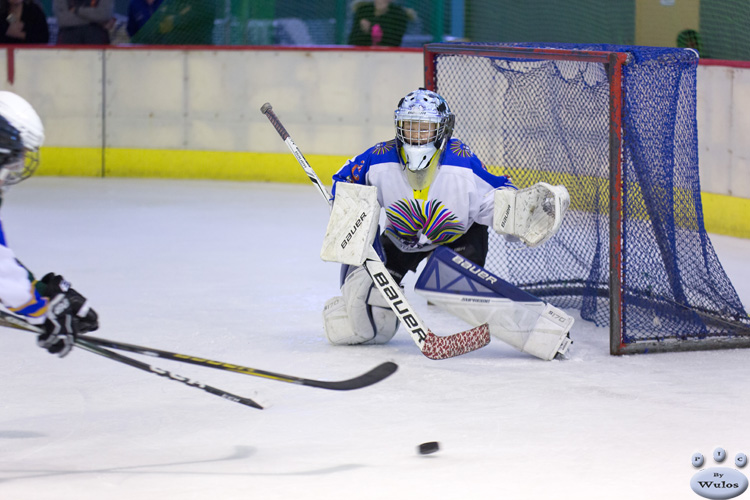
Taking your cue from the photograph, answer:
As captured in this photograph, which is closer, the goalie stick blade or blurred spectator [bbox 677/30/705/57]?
the goalie stick blade

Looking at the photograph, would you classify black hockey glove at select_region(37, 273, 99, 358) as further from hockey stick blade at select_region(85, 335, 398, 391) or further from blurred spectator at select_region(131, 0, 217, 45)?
blurred spectator at select_region(131, 0, 217, 45)

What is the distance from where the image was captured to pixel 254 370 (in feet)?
8.93

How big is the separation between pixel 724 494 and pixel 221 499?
3.43 feet

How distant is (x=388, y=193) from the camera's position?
12.1ft

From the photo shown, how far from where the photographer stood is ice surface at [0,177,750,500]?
2.41 m

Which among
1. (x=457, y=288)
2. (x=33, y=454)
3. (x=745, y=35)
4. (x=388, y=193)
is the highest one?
(x=745, y=35)

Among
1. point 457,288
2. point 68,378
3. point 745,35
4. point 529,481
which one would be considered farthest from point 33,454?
point 745,35

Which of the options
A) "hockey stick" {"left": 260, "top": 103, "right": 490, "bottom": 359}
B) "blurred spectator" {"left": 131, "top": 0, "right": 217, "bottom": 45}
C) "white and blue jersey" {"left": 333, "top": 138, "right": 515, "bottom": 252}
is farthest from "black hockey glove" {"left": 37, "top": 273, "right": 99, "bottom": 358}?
"blurred spectator" {"left": 131, "top": 0, "right": 217, "bottom": 45}

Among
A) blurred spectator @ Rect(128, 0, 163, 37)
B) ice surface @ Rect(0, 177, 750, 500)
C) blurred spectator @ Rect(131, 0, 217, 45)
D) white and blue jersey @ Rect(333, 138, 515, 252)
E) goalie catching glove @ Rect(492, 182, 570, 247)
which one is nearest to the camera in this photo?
ice surface @ Rect(0, 177, 750, 500)

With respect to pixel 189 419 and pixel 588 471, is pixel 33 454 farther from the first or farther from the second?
pixel 588 471

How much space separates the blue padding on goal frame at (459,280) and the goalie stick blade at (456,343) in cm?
12

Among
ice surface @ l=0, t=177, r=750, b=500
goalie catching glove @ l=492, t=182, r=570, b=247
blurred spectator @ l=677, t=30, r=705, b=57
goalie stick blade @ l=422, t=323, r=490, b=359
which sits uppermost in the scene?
blurred spectator @ l=677, t=30, r=705, b=57

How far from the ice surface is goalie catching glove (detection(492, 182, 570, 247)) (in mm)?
408

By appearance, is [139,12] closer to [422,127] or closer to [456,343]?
[422,127]
